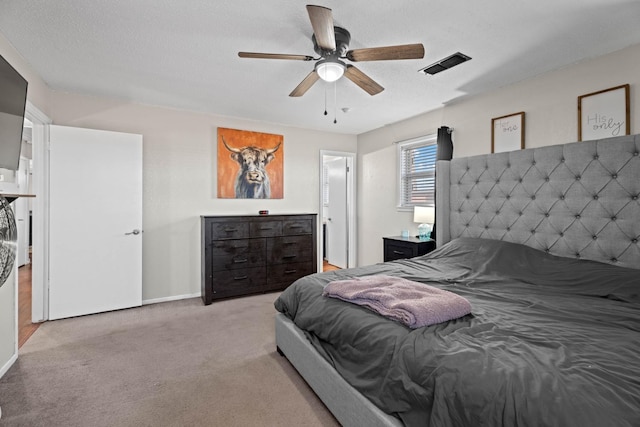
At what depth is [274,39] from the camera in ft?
7.24

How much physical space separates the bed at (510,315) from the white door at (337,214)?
2.25 meters

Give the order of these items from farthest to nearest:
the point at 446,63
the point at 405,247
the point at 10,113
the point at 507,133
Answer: the point at 405,247 → the point at 507,133 → the point at 446,63 → the point at 10,113

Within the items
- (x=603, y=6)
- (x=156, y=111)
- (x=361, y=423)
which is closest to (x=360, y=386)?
(x=361, y=423)

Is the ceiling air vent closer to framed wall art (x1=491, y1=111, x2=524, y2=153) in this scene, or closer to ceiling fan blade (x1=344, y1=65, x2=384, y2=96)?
ceiling fan blade (x1=344, y1=65, x2=384, y2=96)

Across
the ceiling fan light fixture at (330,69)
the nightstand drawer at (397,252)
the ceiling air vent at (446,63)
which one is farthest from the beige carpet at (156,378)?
the ceiling air vent at (446,63)

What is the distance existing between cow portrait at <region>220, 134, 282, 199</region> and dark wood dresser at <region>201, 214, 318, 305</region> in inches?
20.8

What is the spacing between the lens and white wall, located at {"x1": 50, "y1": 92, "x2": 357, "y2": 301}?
11.5ft

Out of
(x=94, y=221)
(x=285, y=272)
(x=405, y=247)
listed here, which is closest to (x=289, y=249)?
(x=285, y=272)

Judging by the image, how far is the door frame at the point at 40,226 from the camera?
304 cm

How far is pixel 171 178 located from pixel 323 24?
9.61ft

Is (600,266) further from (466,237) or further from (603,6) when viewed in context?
(603,6)

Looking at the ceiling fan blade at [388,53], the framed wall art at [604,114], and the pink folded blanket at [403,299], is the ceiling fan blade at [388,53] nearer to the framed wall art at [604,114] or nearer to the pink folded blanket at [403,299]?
the pink folded blanket at [403,299]

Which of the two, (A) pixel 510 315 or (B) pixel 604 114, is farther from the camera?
(B) pixel 604 114

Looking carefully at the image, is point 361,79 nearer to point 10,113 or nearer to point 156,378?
point 10,113
